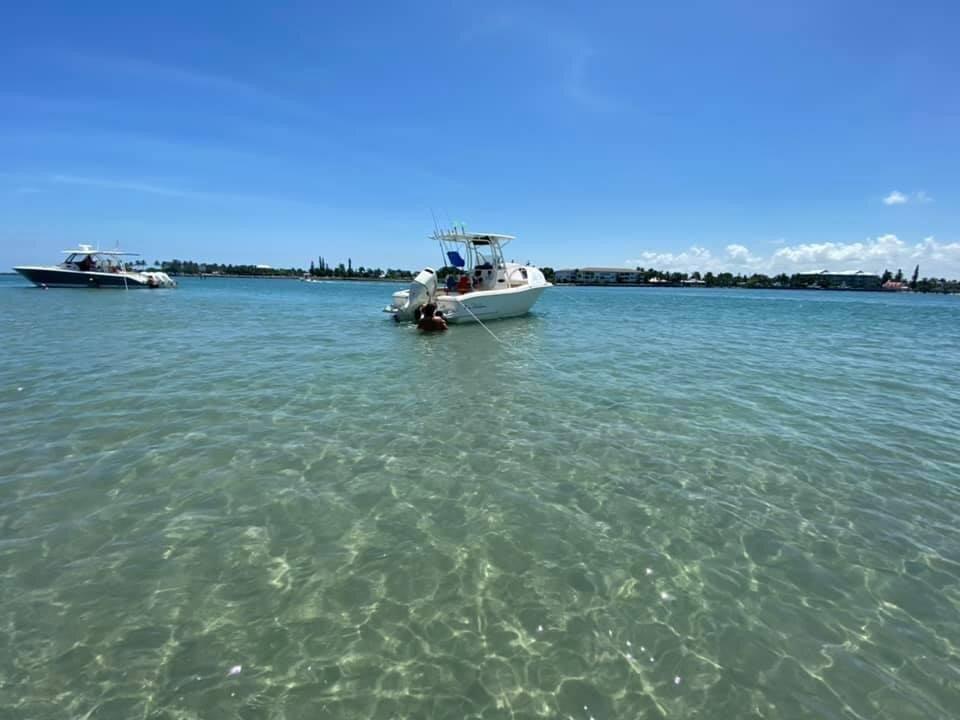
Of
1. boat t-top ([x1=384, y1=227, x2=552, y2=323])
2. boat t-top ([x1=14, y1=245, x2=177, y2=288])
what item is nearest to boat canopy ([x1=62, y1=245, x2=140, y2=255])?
boat t-top ([x1=14, y1=245, x2=177, y2=288])

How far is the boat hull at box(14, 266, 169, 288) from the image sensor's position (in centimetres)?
5078

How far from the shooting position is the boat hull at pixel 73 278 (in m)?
50.8

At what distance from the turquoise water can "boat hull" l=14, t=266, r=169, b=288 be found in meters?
54.0

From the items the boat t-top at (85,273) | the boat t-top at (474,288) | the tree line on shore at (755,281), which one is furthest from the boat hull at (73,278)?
the tree line on shore at (755,281)

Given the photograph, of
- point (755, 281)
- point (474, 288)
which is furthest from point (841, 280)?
point (474, 288)

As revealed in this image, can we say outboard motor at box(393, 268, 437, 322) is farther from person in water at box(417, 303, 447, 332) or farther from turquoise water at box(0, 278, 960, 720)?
turquoise water at box(0, 278, 960, 720)

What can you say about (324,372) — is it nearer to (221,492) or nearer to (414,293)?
(221,492)

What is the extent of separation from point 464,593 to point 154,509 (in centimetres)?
404

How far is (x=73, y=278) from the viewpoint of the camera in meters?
51.3

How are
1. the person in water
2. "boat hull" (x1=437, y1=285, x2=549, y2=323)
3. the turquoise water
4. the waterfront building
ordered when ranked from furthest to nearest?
the waterfront building → "boat hull" (x1=437, y1=285, x2=549, y2=323) → the person in water → the turquoise water

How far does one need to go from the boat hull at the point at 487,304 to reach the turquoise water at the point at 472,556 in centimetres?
1414

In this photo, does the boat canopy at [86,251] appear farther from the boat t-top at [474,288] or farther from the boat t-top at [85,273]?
the boat t-top at [474,288]

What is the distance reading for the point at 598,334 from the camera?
2405 centimetres

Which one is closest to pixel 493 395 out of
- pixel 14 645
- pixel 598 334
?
pixel 14 645
